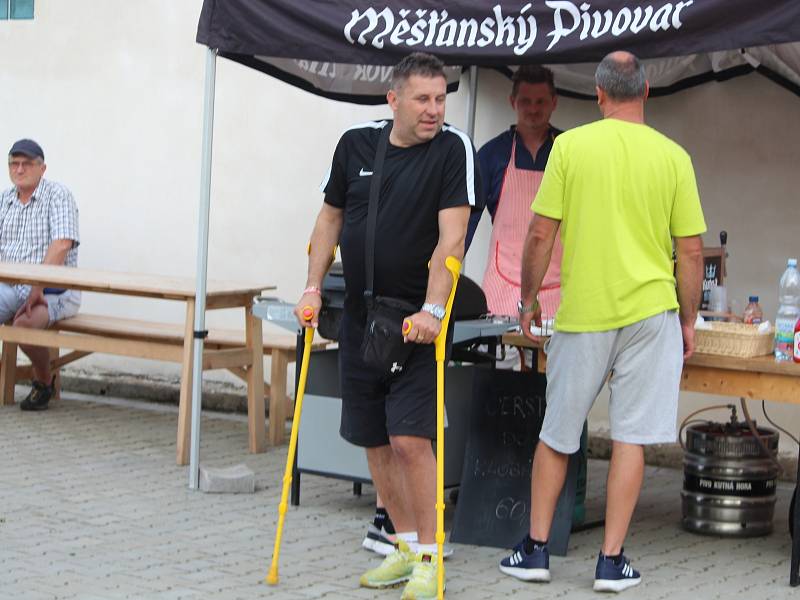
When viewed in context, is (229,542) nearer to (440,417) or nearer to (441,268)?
(440,417)

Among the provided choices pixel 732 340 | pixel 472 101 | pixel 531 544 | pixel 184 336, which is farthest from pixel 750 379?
pixel 184 336

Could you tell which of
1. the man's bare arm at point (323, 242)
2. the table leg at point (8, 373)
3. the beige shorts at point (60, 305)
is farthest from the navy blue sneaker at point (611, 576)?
the table leg at point (8, 373)

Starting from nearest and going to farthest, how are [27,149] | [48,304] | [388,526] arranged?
[388,526] < [48,304] < [27,149]

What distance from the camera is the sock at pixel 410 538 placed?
573cm

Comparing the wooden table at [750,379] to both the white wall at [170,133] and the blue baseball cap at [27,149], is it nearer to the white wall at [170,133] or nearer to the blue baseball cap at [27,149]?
the white wall at [170,133]

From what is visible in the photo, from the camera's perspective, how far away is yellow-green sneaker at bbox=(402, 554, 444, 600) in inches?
213

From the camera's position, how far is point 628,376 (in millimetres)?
5621

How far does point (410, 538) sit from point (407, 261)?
3.74ft

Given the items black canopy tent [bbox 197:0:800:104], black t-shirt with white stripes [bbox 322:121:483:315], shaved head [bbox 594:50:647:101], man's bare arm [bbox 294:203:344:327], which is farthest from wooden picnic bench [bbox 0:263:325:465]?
shaved head [bbox 594:50:647:101]

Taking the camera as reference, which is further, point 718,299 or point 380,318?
point 718,299

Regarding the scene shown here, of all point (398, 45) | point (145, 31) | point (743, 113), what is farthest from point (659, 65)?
point (145, 31)

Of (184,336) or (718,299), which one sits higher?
(718,299)

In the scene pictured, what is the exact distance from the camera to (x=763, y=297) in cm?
780

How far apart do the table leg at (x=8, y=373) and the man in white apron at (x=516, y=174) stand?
3963mm
